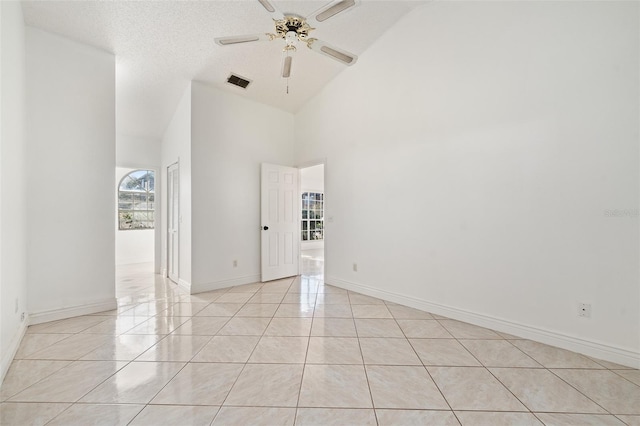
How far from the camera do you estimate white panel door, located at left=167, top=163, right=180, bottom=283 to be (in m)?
4.46

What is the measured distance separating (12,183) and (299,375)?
2.75 meters

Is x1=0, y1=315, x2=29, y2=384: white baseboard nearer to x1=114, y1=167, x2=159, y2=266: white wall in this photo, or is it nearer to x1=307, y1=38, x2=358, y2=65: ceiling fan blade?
x1=307, y1=38, x2=358, y2=65: ceiling fan blade

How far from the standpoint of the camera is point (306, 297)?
12.3ft

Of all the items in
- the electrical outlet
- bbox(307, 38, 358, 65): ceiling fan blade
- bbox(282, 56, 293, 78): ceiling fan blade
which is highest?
bbox(307, 38, 358, 65): ceiling fan blade

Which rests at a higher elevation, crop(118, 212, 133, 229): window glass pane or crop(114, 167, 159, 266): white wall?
crop(118, 212, 133, 229): window glass pane

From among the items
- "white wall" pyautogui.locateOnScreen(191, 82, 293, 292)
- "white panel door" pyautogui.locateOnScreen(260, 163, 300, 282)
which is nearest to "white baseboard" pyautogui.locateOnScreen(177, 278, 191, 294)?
"white wall" pyautogui.locateOnScreen(191, 82, 293, 292)

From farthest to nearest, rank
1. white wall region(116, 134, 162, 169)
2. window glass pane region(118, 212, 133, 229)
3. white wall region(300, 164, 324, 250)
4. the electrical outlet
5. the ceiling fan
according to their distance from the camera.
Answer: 1. white wall region(300, 164, 324, 250)
2. window glass pane region(118, 212, 133, 229)
3. white wall region(116, 134, 162, 169)
4. the ceiling fan
5. the electrical outlet

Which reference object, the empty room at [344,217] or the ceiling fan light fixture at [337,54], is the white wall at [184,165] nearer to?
the empty room at [344,217]

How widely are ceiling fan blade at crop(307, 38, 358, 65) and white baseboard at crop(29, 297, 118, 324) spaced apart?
355 centimetres

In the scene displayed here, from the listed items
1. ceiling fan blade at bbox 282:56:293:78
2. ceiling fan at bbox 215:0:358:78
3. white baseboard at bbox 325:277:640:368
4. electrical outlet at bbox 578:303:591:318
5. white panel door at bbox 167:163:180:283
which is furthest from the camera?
white panel door at bbox 167:163:180:283

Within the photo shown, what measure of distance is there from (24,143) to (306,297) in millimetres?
3411

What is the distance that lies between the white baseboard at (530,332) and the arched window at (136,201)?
6.09 metres

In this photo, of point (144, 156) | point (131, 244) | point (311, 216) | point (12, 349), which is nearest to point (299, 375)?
point (12, 349)

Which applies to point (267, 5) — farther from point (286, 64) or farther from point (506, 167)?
point (506, 167)
